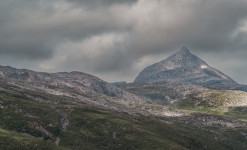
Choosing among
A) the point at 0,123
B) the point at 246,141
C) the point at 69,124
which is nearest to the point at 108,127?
the point at 69,124

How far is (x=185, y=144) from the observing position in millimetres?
132375

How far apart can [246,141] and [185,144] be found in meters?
98.2

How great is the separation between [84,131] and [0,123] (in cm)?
4428

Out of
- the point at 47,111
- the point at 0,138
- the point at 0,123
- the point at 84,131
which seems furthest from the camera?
the point at 47,111

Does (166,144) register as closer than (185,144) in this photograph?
Yes

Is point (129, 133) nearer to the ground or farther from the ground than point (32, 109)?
nearer to the ground

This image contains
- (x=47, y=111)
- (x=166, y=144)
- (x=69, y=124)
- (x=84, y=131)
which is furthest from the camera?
(x=47, y=111)

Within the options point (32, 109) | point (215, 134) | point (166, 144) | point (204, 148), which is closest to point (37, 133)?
point (32, 109)

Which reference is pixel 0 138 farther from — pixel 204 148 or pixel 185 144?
pixel 204 148

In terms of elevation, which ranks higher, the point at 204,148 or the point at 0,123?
the point at 0,123

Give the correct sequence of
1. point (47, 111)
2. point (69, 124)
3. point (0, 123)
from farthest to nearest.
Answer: point (47, 111) → point (69, 124) → point (0, 123)

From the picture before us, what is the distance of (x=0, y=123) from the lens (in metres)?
102

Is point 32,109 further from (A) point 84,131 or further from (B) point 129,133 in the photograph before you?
(B) point 129,133

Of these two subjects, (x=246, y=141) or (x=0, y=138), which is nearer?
(x=0, y=138)
